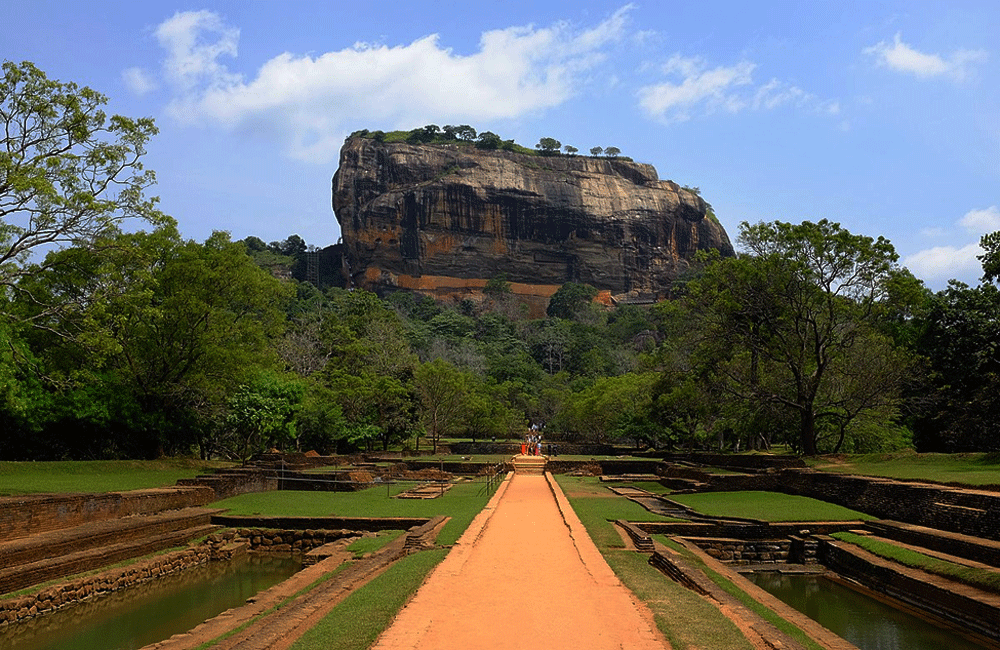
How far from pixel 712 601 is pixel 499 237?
137 metres

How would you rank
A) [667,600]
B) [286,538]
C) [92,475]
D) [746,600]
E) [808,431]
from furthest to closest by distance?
1. [808,431]
2. [92,475]
3. [286,538]
4. [746,600]
5. [667,600]

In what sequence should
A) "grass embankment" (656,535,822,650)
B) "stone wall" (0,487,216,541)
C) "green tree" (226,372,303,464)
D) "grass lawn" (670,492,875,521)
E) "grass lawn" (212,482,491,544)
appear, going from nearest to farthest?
"grass embankment" (656,535,822,650)
"stone wall" (0,487,216,541)
"grass lawn" (670,492,875,521)
"grass lawn" (212,482,491,544)
"green tree" (226,372,303,464)

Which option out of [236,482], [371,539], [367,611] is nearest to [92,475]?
[236,482]

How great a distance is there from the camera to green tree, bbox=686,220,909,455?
2797 cm

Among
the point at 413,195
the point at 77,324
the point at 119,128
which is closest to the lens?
the point at 77,324

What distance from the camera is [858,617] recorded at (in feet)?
40.7

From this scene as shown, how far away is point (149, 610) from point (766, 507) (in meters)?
14.9

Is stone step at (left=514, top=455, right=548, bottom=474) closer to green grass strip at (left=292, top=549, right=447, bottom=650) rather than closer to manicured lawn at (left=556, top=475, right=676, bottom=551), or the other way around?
manicured lawn at (left=556, top=475, right=676, bottom=551)

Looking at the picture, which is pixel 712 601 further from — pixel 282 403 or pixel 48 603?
pixel 282 403

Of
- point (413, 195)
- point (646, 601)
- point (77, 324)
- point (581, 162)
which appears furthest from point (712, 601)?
point (581, 162)

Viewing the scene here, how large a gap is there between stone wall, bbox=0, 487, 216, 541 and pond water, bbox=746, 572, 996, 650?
541 inches

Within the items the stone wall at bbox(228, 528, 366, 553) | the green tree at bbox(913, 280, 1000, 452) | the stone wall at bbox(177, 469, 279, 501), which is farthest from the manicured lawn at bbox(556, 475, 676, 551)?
the green tree at bbox(913, 280, 1000, 452)

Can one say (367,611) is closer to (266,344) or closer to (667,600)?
(667,600)

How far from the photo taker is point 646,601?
30.0 feet
